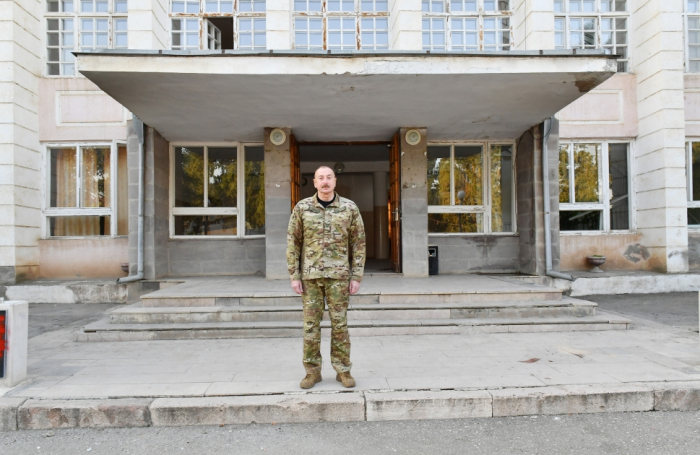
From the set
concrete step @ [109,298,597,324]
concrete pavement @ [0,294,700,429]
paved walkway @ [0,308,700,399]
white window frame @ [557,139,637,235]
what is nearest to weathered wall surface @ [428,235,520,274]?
white window frame @ [557,139,637,235]

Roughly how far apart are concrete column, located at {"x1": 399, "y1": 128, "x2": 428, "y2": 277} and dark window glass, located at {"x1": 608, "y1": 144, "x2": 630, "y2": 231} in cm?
517

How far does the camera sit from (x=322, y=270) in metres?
3.89

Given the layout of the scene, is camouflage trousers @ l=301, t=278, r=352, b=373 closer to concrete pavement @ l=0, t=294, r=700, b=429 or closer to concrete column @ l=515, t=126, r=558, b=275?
concrete pavement @ l=0, t=294, r=700, b=429

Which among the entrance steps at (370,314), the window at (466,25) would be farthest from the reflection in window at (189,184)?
the window at (466,25)

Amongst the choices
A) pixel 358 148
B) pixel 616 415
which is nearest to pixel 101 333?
pixel 616 415

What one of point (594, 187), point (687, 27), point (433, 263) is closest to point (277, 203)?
point (433, 263)

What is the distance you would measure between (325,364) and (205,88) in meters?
4.77

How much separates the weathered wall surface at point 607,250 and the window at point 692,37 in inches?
182

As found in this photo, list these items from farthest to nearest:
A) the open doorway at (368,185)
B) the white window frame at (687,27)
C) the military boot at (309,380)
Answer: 1. the open doorway at (368,185)
2. the white window frame at (687,27)
3. the military boot at (309,380)

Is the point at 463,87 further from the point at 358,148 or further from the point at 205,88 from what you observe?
the point at 358,148

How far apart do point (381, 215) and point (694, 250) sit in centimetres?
941

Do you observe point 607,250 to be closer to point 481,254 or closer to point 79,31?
point 481,254

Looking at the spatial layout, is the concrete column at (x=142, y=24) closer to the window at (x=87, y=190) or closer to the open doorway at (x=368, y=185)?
the window at (x=87, y=190)

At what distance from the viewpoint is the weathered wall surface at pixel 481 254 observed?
10.3 meters
